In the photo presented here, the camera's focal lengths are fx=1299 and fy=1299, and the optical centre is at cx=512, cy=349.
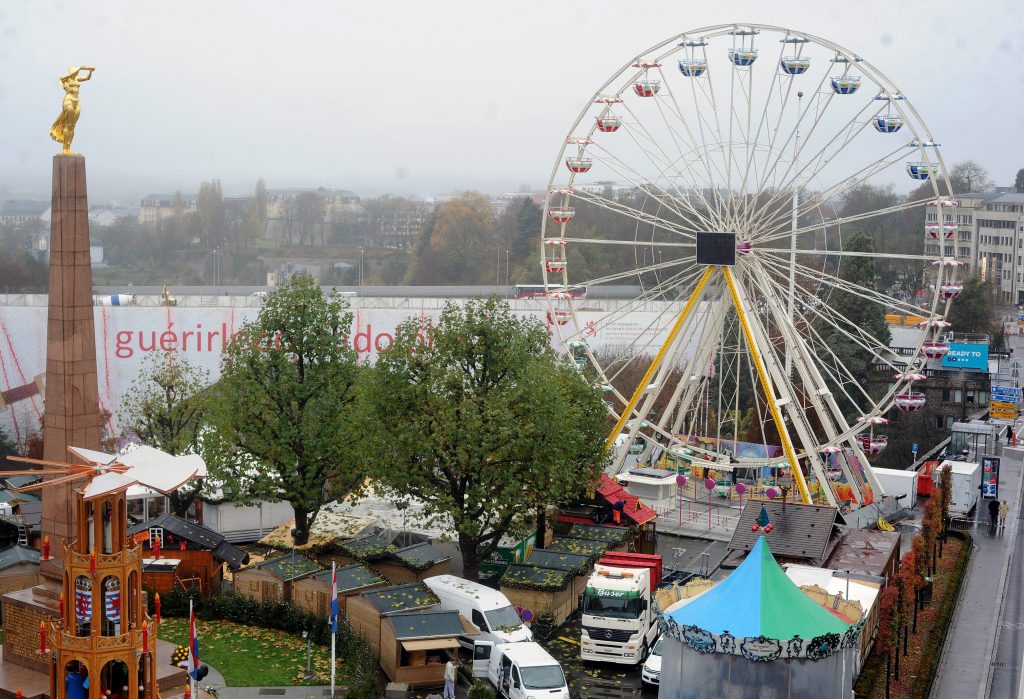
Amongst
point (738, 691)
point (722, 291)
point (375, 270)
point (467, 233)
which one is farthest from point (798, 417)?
point (375, 270)

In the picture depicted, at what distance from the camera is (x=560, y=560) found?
34.1 metres

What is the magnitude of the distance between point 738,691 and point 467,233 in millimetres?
101896

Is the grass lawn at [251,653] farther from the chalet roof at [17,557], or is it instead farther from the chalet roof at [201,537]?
the chalet roof at [17,557]

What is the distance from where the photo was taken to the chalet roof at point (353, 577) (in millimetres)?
31297

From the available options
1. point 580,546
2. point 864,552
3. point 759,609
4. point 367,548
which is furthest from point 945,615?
point 367,548

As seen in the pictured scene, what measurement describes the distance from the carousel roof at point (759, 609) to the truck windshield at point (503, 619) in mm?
6302

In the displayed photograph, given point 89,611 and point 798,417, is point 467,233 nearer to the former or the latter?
point 798,417

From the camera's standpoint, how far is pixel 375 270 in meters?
133

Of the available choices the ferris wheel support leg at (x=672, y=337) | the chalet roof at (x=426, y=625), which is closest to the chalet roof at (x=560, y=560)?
the chalet roof at (x=426, y=625)

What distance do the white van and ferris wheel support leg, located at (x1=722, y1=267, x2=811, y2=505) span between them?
1340 cm

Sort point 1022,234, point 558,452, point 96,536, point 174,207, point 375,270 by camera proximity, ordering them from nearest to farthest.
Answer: point 96,536 → point 558,452 → point 1022,234 → point 375,270 → point 174,207

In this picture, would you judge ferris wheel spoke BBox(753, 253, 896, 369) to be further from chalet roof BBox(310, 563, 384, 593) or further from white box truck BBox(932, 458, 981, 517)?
chalet roof BBox(310, 563, 384, 593)

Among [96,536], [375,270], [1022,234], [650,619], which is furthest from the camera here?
[375,270]

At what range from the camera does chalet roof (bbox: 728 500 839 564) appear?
108ft
